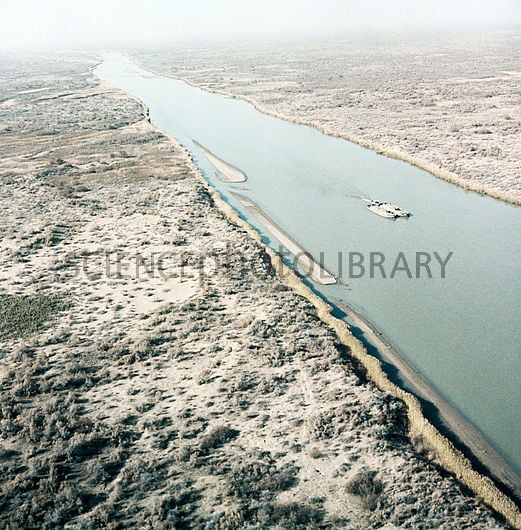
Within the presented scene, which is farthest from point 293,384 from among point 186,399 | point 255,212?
point 255,212

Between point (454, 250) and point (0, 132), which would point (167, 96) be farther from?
point (454, 250)

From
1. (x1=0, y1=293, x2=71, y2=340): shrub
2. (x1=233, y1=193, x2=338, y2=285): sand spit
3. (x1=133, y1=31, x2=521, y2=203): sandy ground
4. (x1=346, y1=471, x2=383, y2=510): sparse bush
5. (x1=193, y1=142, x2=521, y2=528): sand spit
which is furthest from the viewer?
(x1=133, y1=31, x2=521, y2=203): sandy ground

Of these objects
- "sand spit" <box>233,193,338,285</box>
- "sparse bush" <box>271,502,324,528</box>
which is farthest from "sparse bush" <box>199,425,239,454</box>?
"sand spit" <box>233,193,338,285</box>

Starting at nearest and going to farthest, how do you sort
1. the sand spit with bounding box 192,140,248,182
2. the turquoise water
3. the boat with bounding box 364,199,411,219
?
the turquoise water → the boat with bounding box 364,199,411,219 → the sand spit with bounding box 192,140,248,182

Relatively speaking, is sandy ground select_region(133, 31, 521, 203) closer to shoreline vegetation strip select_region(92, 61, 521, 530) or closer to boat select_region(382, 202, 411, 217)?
boat select_region(382, 202, 411, 217)

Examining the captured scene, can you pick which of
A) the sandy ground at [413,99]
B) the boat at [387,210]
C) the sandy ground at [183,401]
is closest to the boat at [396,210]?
the boat at [387,210]

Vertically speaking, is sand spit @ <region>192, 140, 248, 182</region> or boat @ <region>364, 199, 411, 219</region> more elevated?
sand spit @ <region>192, 140, 248, 182</region>

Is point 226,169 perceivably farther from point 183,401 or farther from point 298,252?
point 183,401
